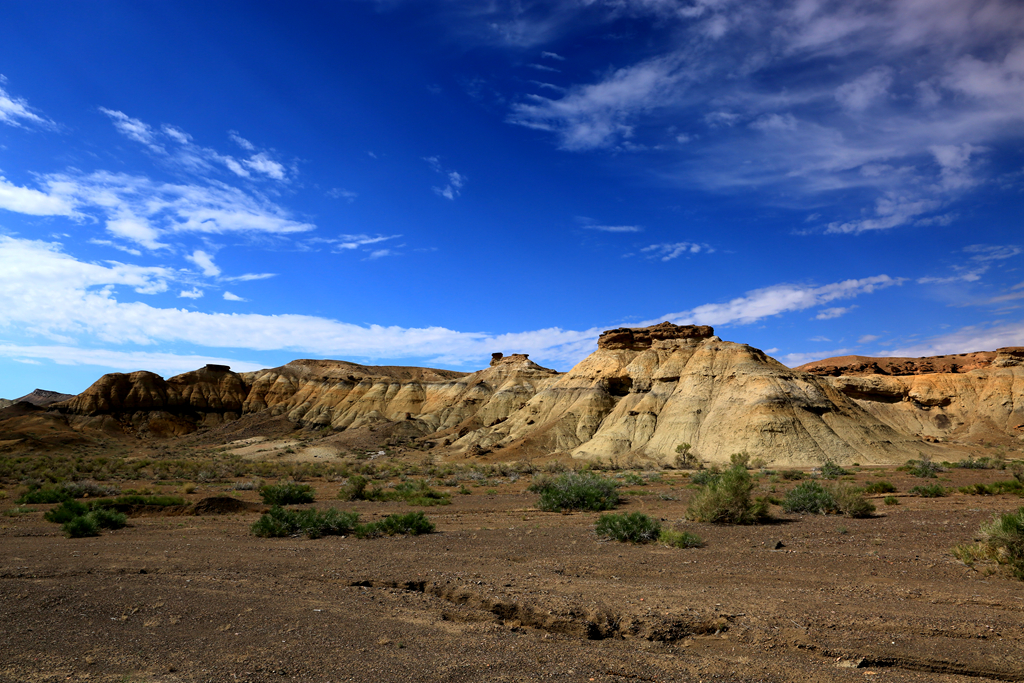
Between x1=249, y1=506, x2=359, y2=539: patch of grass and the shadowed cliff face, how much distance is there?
125 feet

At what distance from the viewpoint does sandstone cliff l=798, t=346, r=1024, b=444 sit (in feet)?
229

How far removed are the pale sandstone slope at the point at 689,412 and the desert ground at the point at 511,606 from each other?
33.2 m

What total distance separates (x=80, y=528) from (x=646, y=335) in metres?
63.6

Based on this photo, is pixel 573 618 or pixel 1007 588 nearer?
Answer: pixel 573 618

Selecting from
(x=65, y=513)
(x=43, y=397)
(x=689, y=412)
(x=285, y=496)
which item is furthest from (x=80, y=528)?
(x=43, y=397)

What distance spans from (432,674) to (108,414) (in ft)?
315

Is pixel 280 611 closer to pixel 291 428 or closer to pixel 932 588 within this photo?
pixel 932 588

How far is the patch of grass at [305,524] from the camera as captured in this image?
14461 mm

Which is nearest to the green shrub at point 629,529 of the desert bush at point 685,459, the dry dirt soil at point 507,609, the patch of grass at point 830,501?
the dry dirt soil at point 507,609

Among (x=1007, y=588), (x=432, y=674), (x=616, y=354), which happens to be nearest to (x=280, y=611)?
(x=432, y=674)

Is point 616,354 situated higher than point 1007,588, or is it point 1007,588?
point 616,354

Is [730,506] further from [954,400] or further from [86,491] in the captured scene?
[954,400]

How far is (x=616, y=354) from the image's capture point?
70.4 metres

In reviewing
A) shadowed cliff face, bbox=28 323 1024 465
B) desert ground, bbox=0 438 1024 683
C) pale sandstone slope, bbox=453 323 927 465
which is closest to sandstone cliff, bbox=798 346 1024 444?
shadowed cliff face, bbox=28 323 1024 465
